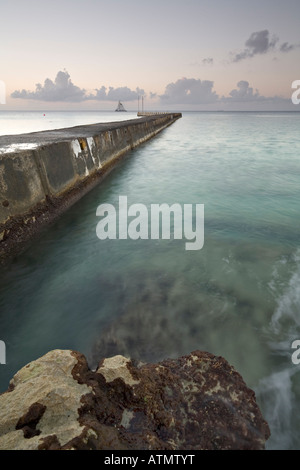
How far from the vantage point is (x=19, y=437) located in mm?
1179

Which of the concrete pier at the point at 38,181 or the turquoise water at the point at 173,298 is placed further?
the concrete pier at the point at 38,181

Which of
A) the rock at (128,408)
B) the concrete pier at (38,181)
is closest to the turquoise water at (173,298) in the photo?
the concrete pier at (38,181)

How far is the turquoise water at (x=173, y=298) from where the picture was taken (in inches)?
91.0

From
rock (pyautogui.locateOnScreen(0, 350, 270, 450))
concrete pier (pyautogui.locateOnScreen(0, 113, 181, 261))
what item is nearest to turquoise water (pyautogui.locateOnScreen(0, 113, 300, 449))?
concrete pier (pyautogui.locateOnScreen(0, 113, 181, 261))

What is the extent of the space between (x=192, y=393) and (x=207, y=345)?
98 centimetres

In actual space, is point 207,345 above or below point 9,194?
below

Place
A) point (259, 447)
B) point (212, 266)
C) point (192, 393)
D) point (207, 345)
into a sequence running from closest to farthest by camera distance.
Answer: point (259, 447)
point (192, 393)
point (207, 345)
point (212, 266)

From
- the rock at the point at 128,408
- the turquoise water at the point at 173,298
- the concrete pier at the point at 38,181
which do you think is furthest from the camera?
the concrete pier at the point at 38,181

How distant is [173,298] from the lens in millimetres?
3047

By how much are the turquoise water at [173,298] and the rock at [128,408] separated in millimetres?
665

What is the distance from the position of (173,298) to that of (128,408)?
1.67m

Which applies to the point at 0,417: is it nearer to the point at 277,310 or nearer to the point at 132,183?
the point at 277,310

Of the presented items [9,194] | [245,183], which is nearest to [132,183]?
[245,183]

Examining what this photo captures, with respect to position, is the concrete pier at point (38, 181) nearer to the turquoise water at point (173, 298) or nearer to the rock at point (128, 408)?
the turquoise water at point (173, 298)
